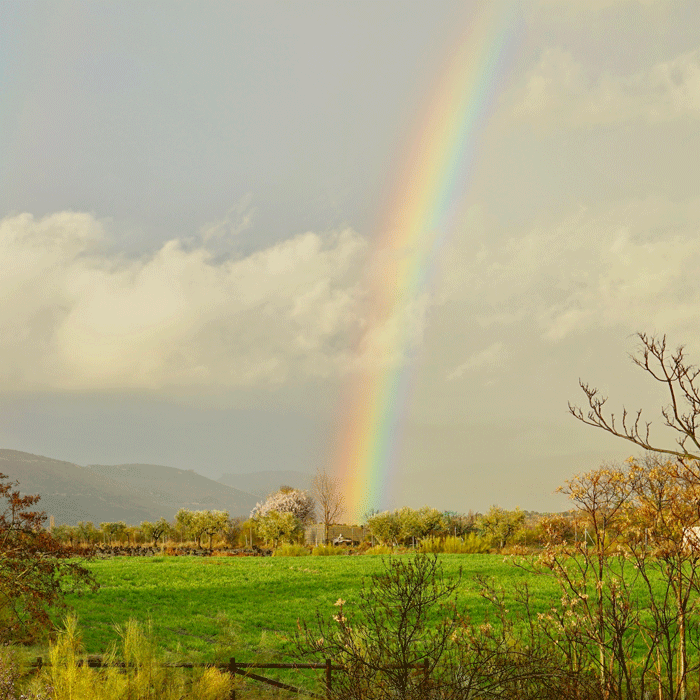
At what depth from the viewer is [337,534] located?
62.2 metres

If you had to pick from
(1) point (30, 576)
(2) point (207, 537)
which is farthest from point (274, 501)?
(1) point (30, 576)

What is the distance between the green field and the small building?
28.9 meters

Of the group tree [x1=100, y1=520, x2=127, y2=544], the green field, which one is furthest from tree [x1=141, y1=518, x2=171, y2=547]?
the green field

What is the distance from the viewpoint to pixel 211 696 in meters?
9.19

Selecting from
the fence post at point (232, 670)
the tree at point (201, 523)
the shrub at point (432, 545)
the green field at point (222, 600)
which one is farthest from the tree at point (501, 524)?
the fence post at point (232, 670)

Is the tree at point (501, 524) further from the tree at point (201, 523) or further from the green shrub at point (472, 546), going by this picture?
the tree at point (201, 523)

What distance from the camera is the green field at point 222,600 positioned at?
1505cm

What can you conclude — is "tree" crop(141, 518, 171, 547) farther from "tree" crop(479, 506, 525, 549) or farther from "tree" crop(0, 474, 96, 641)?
"tree" crop(0, 474, 96, 641)

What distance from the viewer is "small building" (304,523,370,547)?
198ft

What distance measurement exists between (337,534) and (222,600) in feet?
139

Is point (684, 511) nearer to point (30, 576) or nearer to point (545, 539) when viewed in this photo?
point (545, 539)

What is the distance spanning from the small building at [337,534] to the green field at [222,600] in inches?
1136

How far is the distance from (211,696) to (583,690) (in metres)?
5.19

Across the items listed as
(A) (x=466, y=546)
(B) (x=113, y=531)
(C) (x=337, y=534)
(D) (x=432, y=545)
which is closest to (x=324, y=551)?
(D) (x=432, y=545)
